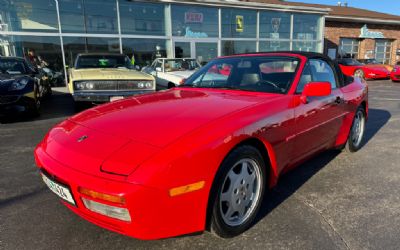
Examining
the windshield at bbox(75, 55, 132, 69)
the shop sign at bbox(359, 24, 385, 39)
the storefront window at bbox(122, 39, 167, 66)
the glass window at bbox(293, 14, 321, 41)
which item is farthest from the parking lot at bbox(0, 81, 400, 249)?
the shop sign at bbox(359, 24, 385, 39)

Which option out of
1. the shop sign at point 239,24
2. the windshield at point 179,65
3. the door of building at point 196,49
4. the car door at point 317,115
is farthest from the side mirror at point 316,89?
the shop sign at point 239,24

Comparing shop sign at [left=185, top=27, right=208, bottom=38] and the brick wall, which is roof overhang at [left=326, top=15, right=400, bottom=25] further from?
shop sign at [left=185, top=27, right=208, bottom=38]

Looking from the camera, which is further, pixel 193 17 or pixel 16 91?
pixel 193 17

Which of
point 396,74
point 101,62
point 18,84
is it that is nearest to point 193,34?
point 101,62

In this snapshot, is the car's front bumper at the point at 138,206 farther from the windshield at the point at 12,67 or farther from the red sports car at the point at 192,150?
the windshield at the point at 12,67

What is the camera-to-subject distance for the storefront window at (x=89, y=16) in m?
12.2

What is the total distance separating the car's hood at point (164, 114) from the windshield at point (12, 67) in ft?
17.8

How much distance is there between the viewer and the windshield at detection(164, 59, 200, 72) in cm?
937

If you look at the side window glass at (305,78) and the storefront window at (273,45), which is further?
the storefront window at (273,45)

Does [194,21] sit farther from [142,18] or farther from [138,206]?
[138,206]

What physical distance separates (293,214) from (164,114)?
1.38 m

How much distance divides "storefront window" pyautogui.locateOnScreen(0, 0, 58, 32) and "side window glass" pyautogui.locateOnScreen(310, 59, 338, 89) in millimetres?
11532

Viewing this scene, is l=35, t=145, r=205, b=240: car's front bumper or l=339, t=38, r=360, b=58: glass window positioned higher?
l=339, t=38, r=360, b=58: glass window

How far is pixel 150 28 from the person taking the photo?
13906 millimetres
